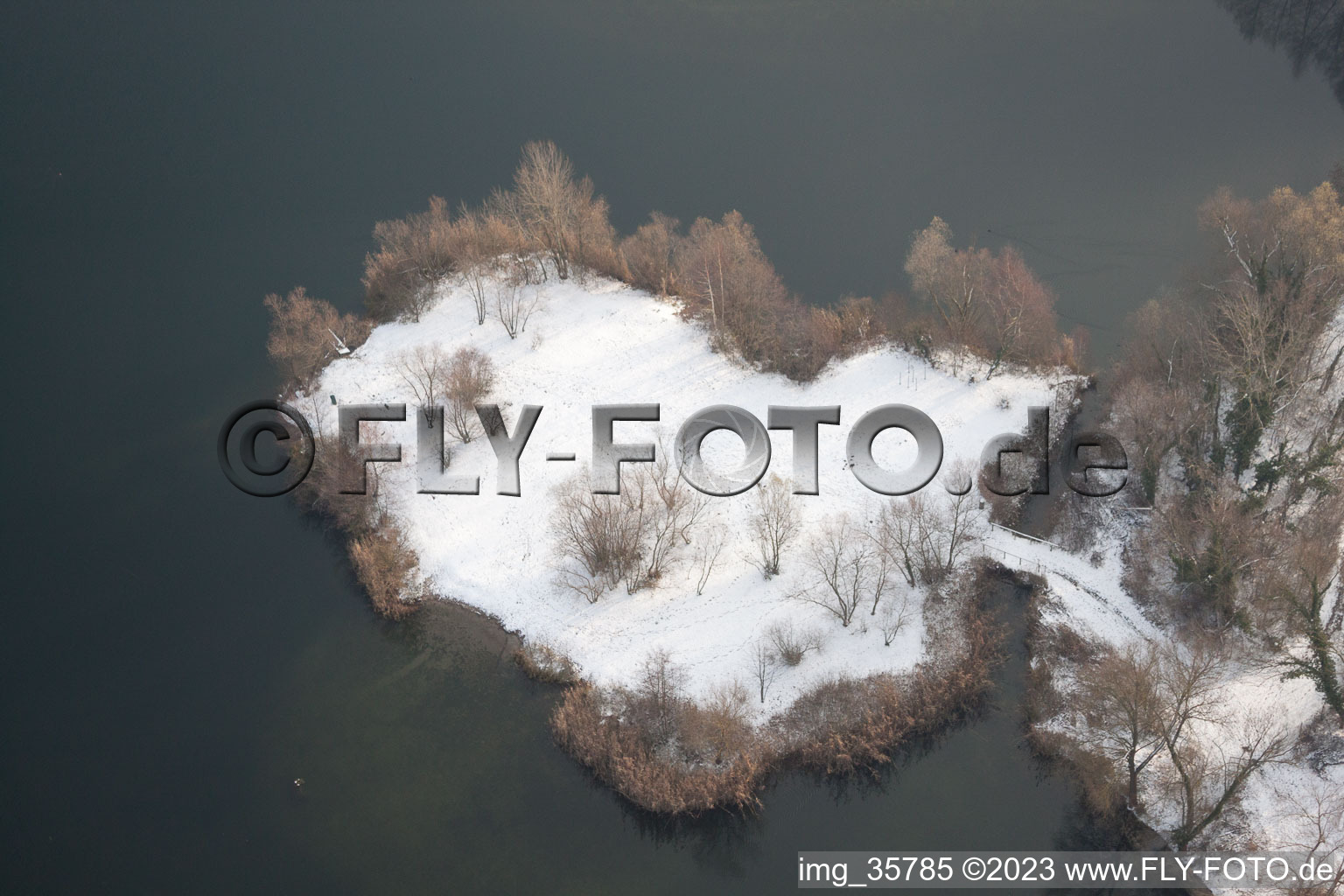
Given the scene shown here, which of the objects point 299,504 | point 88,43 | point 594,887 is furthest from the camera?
point 88,43

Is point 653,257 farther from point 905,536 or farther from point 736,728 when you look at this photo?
point 736,728

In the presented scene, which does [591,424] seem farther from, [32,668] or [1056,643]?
[32,668]

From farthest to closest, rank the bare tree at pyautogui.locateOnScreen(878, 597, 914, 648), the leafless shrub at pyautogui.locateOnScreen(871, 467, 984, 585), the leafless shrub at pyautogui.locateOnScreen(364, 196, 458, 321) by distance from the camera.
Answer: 1. the leafless shrub at pyautogui.locateOnScreen(364, 196, 458, 321)
2. the leafless shrub at pyautogui.locateOnScreen(871, 467, 984, 585)
3. the bare tree at pyautogui.locateOnScreen(878, 597, 914, 648)

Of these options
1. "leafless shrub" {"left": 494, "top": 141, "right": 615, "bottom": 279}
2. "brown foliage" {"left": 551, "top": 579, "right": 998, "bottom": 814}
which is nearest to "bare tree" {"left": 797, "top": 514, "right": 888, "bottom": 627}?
"brown foliage" {"left": 551, "top": 579, "right": 998, "bottom": 814}

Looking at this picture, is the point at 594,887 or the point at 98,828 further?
the point at 98,828

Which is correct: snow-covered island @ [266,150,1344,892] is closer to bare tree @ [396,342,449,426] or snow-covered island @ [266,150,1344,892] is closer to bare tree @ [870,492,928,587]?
bare tree @ [870,492,928,587]

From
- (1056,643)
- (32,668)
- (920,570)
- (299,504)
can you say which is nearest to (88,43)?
(299,504)
